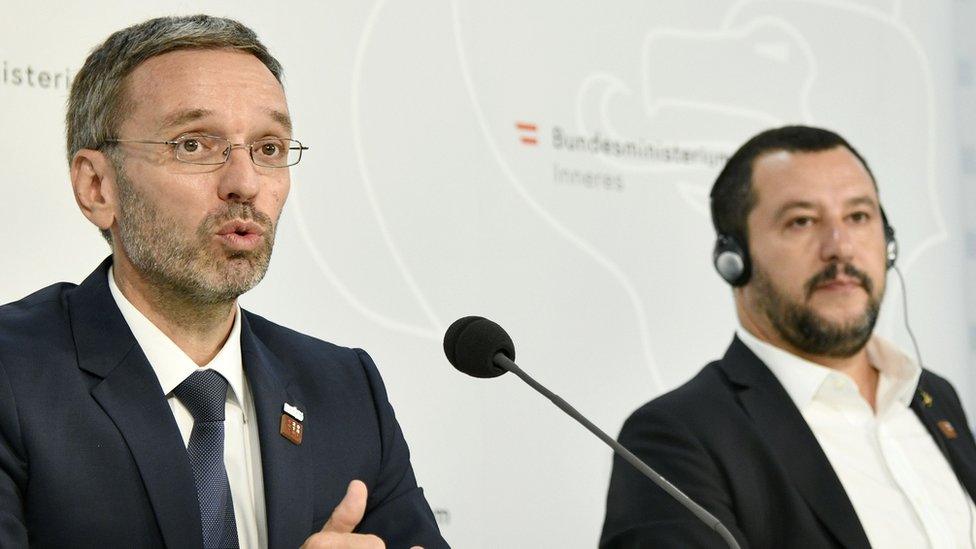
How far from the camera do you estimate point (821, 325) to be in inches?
126

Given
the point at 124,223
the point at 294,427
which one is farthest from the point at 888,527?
the point at 124,223

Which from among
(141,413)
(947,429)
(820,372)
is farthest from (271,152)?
(947,429)

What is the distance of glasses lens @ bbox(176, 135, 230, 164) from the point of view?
2.29 m

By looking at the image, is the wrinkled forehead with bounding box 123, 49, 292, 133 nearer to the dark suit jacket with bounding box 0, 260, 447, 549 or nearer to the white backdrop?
the dark suit jacket with bounding box 0, 260, 447, 549

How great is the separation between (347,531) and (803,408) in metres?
1.45

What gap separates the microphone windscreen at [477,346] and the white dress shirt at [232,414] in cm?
41

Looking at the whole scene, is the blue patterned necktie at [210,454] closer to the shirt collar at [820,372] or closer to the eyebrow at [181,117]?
the eyebrow at [181,117]

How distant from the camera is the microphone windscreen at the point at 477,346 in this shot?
2182 mm

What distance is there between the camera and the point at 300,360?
2525mm

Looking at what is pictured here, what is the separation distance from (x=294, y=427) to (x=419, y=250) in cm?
106

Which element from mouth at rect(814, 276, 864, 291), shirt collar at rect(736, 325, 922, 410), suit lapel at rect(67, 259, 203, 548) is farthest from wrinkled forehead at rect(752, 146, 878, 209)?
suit lapel at rect(67, 259, 203, 548)

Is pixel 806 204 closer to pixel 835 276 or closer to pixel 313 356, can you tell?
pixel 835 276

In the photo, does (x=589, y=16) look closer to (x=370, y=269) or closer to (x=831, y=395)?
(x=370, y=269)

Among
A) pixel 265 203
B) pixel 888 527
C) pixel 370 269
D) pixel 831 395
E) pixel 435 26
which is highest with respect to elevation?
pixel 435 26
